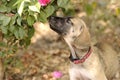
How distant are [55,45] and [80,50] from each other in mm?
2469

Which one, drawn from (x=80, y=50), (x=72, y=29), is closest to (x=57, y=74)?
(x=80, y=50)

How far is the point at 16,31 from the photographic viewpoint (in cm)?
472

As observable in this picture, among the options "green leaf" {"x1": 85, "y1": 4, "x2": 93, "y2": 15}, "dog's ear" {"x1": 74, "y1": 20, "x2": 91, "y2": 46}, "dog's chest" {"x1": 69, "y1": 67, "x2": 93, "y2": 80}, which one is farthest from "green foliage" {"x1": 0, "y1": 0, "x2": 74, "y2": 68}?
"green leaf" {"x1": 85, "y1": 4, "x2": 93, "y2": 15}

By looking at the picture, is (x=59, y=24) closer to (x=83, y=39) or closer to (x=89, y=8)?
(x=83, y=39)

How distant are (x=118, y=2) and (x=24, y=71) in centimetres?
296

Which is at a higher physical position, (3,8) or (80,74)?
(3,8)

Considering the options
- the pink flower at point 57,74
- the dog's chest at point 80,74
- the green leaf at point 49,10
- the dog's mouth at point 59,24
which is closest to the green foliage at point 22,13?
the green leaf at point 49,10

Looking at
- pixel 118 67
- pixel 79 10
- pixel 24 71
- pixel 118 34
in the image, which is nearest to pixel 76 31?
pixel 118 67

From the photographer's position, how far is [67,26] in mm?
4910

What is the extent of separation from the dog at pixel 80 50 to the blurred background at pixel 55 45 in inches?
24.9

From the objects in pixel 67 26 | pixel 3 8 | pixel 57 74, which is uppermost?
pixel 3 8

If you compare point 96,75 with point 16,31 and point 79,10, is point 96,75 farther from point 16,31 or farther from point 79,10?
point 79,10

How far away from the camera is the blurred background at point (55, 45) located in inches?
249

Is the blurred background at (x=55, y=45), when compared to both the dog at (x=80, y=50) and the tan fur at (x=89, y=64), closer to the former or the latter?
the dog at (x=80, y=50)
